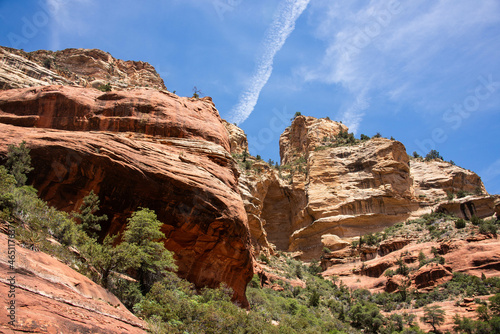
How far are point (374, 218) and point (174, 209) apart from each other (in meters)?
43.7

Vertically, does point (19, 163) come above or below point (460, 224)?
below

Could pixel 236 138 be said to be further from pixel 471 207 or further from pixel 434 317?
pixel 434 317

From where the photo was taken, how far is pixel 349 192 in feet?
188

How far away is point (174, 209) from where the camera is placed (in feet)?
60.0

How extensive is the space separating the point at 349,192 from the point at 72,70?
4841cm

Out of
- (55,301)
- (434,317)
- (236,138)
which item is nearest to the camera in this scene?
(55,301)

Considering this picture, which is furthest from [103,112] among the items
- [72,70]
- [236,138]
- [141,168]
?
[236,138]

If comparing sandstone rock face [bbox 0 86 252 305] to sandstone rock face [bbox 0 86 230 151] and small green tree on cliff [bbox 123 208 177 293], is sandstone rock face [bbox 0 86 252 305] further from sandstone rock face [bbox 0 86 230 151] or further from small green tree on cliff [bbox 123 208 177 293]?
small green tree on cliff [bbox 123 208 177 293]

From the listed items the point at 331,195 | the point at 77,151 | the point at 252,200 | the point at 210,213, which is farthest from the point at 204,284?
the point at 331,195

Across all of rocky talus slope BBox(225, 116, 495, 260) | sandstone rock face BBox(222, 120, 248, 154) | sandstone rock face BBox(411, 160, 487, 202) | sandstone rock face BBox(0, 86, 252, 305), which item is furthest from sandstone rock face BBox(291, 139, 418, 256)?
sandstone rock face BBox(0, 86, 252, 305)

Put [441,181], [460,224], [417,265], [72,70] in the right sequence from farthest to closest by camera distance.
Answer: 1. [441,181]
2. [72,70]
3. [460,224]
4. [417,265]

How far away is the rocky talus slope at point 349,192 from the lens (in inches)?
2127

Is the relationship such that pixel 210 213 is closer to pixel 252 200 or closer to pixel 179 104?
pixel 179 104

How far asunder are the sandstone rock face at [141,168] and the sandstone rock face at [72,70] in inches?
356
